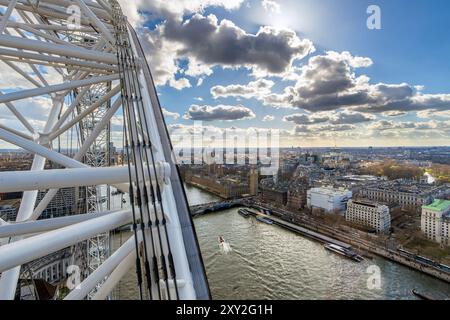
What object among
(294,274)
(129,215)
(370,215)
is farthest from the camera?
(370,215)

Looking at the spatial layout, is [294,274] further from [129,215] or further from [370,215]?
[129,215]

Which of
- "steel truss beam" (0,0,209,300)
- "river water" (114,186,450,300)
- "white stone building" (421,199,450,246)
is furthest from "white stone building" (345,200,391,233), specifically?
"steel truss beam" (0,0,209,300)

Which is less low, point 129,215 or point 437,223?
point 129,215

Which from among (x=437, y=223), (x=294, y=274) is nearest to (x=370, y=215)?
(x=437, y=223)

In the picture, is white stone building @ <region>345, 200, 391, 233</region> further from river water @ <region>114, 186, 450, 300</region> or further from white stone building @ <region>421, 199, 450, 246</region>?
river water @ <region>114, 186, 450, 300</region>

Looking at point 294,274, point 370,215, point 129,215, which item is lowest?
point 294,274

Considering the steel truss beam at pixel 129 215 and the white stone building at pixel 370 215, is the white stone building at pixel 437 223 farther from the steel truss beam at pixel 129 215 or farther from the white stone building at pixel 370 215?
the steel truss beam at pixel 129 215

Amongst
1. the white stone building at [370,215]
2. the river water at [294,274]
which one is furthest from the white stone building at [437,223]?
the river water at [294,274]

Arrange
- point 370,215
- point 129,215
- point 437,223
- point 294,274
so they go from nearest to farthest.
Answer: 1. point 129,215
2. point 294,274
3. point 437,223
4. point 370,215
